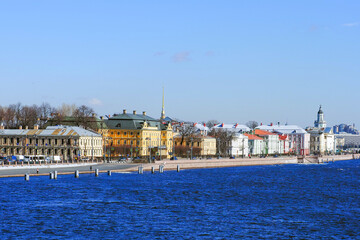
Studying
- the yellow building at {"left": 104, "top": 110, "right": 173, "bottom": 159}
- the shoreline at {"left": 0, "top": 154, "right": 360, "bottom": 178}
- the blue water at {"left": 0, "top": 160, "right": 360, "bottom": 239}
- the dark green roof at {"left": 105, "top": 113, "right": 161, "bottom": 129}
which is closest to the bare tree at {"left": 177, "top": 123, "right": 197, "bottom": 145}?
the yellow building at {"left": 104, "top": 110, "right": 173, "bottom": 159}

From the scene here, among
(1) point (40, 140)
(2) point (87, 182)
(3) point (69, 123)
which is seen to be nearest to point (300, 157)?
(3) point (69, 123)

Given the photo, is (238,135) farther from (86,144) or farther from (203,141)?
(86,144)

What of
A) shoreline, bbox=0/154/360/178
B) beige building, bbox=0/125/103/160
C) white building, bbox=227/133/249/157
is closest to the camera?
shoreline, bbox=0/154/360/178

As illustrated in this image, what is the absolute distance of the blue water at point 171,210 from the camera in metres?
45.6

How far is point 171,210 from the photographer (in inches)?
2221

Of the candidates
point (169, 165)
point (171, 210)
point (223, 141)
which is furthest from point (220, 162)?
point (171, 210)

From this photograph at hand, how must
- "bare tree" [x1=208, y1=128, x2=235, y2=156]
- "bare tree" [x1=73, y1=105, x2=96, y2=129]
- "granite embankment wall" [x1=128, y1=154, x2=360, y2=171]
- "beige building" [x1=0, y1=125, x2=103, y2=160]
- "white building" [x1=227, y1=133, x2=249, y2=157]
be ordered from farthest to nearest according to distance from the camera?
1. "white building" [x1=227, y1=133, x2=249, y2=157]
2. "bare tree" [x1=208, y1=128, x2=235, y2=156]
3. "bare tree" [x1=73, y1=105, x2=96, y2=129]
4. "beige building" [x1=0, y1=125, x2=103, y2=160]
5. "granite embankment wall" [x1=128, y1=154, x2=360, y2=171]

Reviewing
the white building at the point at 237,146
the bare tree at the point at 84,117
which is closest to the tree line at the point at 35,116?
the bare tree at the point at 84,117

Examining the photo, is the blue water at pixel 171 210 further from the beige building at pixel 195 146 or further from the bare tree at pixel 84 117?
the beige building at pixel 195 146

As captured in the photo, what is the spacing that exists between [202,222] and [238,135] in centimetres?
14820

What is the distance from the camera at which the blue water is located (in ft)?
149

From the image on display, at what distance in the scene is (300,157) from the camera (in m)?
188

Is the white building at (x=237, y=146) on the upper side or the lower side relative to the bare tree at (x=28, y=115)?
lower

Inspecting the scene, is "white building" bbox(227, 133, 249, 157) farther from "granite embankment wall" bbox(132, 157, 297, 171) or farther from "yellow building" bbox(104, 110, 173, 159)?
"yellow building" bbox(104, 110, 173, 159)
